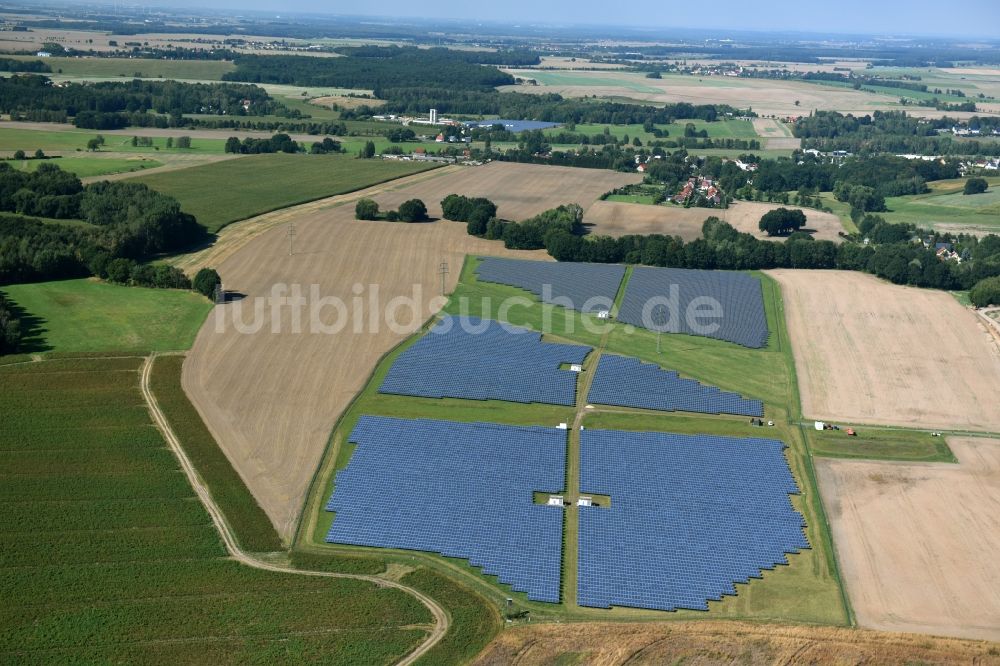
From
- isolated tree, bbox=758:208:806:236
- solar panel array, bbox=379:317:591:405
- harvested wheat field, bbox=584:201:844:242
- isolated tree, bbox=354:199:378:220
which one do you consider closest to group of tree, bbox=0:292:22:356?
solar panel array, bbox=379:317:591:405

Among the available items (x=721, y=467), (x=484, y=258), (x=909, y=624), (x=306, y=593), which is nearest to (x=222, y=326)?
(x=484, y=258)

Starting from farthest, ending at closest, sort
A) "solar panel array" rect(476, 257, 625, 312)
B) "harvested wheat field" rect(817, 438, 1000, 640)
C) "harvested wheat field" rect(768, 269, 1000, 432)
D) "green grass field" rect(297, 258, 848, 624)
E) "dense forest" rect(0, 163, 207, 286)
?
"dense forest" rect(0, 163, 207, 286) → "solar panel array" rect(476, 257, 625, 312) → "harvested wheat field" rect(768, 269, 1000, 432) → "green grass field" rect(297, 258, 848, 624) → "harvested wheat field" rect(817, 438, 1000, 640)

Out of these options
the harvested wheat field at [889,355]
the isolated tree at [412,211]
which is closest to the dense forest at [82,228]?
the isolated tree at [412,211]

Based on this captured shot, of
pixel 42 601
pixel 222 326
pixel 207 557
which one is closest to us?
pixel 42 601

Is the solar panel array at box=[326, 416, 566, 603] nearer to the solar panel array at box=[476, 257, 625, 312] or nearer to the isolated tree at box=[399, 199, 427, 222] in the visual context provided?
the solar panel array at box=[476, 257, 625, 312]

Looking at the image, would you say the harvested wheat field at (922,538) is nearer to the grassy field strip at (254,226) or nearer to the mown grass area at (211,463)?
the mown grass area at (211,463)

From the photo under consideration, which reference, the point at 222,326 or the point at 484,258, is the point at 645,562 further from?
the point at 484,258

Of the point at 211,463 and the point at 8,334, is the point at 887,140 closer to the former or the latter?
the point at 211,463
